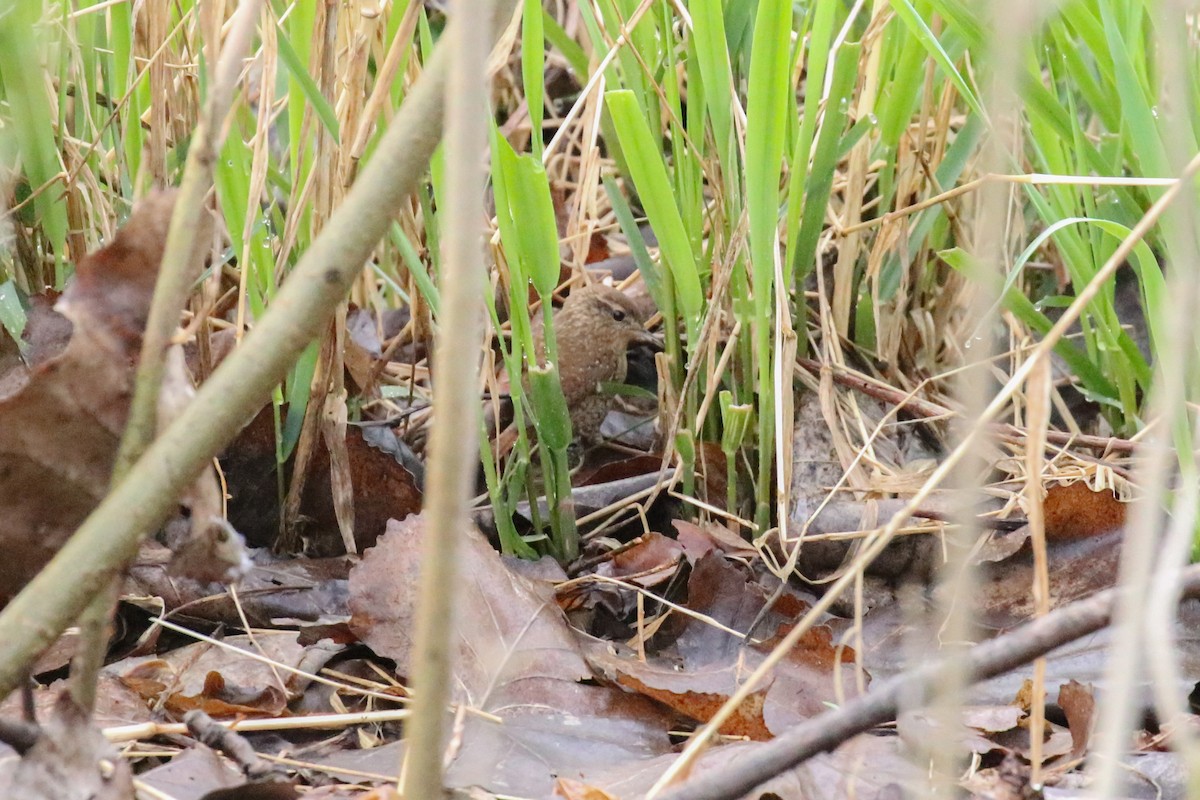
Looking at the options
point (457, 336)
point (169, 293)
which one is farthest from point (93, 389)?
point (457, 336)

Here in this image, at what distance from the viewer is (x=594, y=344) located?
7.56 ft

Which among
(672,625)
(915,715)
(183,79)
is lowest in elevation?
(672,625)

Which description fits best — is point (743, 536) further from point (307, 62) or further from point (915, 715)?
point (307, 62)

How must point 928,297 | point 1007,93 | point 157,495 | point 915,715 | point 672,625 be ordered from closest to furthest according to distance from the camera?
point 1007,93 → point 157,495 → point 915,715 → point 672,625 → point 928,297

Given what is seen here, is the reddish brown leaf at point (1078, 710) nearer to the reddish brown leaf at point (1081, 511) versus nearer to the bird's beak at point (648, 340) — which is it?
the reddish brown leaf at point (1081, 511)

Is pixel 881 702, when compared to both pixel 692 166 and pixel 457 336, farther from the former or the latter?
pixel 692 166

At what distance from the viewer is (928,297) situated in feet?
6.80

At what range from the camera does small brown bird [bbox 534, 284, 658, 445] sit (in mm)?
2275

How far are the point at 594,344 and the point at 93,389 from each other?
5.05ft

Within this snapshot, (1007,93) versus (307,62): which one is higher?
(307,62)

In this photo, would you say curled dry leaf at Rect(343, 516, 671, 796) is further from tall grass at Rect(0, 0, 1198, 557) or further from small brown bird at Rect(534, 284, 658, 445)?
small brown bird at Rect(534, 284, 658, 445)

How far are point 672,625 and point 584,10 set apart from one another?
2.83 ft

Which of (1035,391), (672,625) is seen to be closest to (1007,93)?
(1035,391)

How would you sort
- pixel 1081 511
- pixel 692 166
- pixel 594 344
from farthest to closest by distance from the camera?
pixel 594 344 < pixel 692 166 < pixel 1081 511
